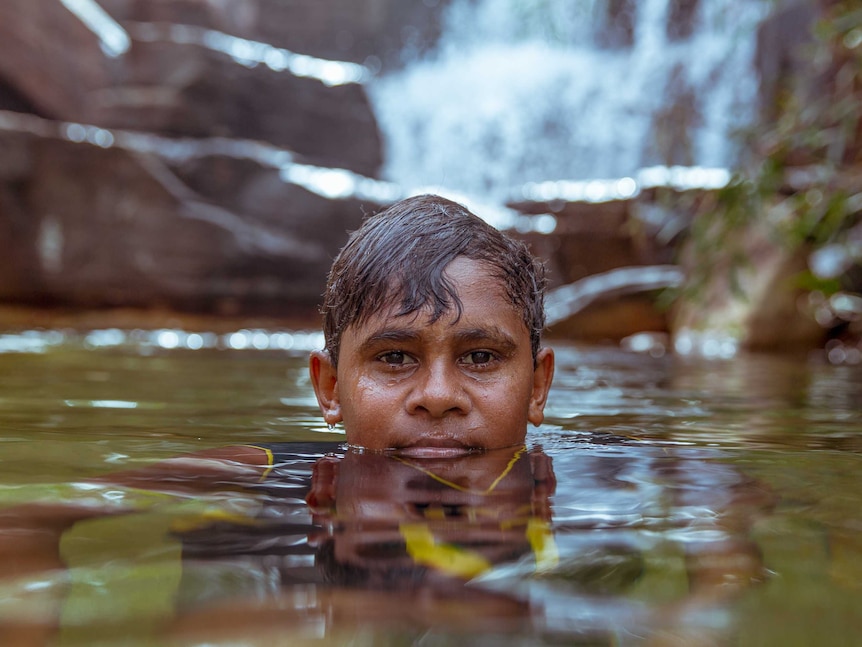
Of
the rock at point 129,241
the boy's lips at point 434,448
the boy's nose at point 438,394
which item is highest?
the rock at point 129,241

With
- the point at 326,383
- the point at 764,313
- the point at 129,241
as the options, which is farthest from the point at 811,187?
the point at 129,241

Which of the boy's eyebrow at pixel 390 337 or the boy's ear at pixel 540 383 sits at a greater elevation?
the boy's eyebrow at pixel 390 337

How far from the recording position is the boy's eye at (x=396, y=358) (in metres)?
2.37

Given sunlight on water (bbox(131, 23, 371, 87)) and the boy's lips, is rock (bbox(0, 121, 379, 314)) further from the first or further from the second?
the boy's lips

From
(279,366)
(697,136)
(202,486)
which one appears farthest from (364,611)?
(697,136)

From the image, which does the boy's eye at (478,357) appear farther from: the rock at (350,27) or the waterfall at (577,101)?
the rock at (350,27)

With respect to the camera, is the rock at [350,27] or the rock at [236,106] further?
the rock at [350,27]

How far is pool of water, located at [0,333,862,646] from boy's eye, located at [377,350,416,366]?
26 centimetres

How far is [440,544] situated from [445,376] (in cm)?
96

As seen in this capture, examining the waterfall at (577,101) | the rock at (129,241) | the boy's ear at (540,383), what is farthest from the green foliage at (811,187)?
the waterfall at (577,101)

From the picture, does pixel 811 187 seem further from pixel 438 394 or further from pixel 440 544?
pixel 440 544

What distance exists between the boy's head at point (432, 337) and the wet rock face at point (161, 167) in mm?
10528

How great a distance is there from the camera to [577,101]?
1769 centimetres

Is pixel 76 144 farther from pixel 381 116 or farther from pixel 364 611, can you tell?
pixel 364 611
